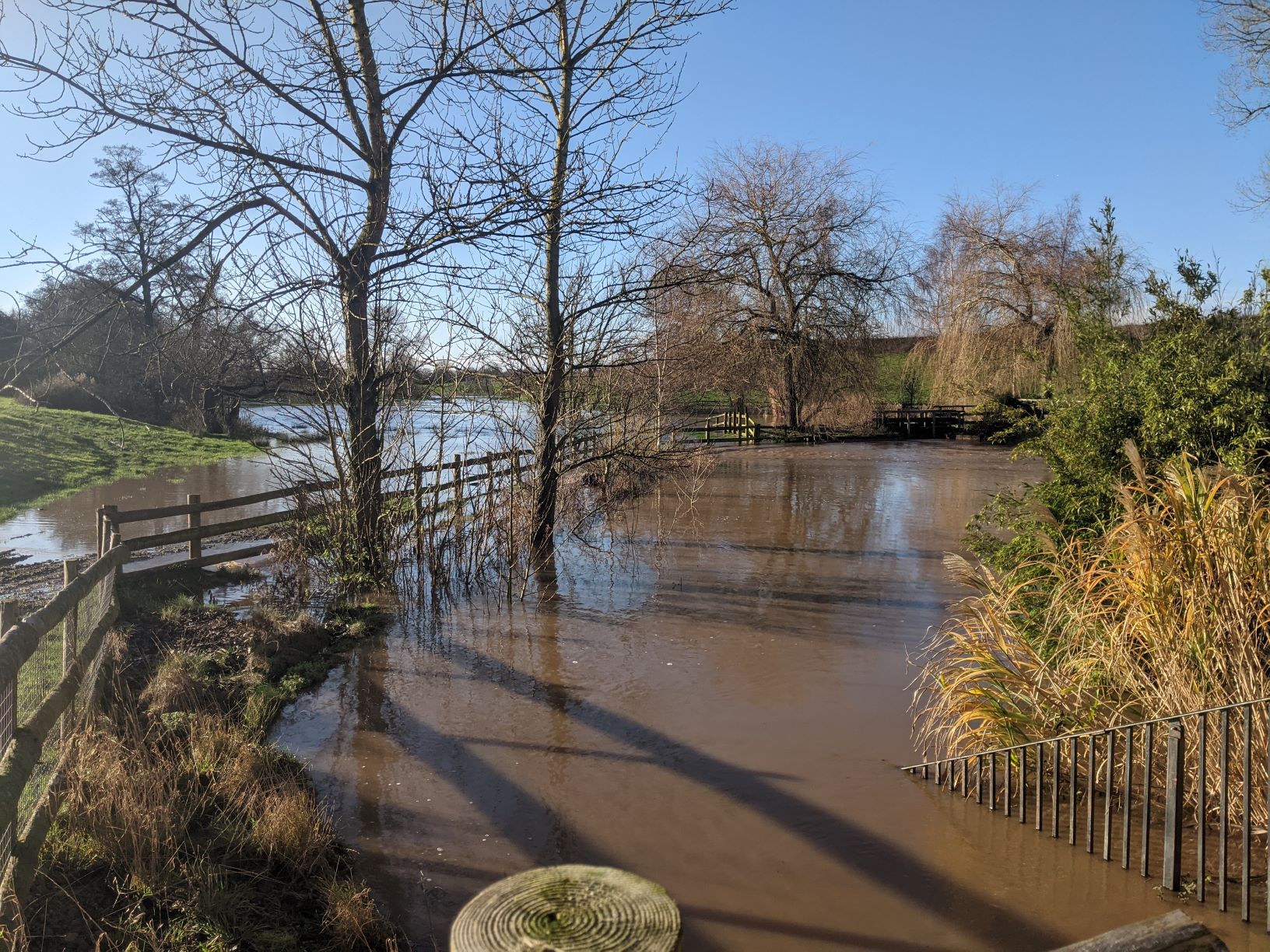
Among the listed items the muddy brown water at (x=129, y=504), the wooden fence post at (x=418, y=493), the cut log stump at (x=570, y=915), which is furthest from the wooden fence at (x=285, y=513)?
the cut log stump at (x=570, y=915)

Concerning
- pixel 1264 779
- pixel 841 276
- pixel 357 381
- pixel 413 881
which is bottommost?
pixel 413 881

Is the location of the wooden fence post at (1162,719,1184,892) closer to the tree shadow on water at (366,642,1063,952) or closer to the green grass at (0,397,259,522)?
the tree shadow on water at (366,642,1063,952)

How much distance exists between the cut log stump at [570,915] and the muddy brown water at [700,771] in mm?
2786

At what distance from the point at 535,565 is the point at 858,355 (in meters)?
25.2

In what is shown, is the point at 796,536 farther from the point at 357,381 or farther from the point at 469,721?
the point at 469,721

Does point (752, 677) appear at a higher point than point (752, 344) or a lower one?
lower

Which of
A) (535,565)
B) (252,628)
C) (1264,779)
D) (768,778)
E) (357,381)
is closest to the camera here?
(1264,779)

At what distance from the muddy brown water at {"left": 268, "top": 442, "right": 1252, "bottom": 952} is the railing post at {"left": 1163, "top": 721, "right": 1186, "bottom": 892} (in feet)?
0.61

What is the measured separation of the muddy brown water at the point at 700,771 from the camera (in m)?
4.60

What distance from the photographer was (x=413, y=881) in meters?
4.81

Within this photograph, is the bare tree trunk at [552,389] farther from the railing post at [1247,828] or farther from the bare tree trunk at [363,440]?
the railing post at [1247,828]

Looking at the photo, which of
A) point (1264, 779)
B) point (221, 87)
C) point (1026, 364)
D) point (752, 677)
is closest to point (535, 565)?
point (752, 677)

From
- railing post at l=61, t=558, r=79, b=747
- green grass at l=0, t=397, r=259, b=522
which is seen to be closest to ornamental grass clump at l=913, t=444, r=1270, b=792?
railing post at l=61, t=558, r=79, b=747

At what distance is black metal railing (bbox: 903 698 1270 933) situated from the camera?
13.8 feet
